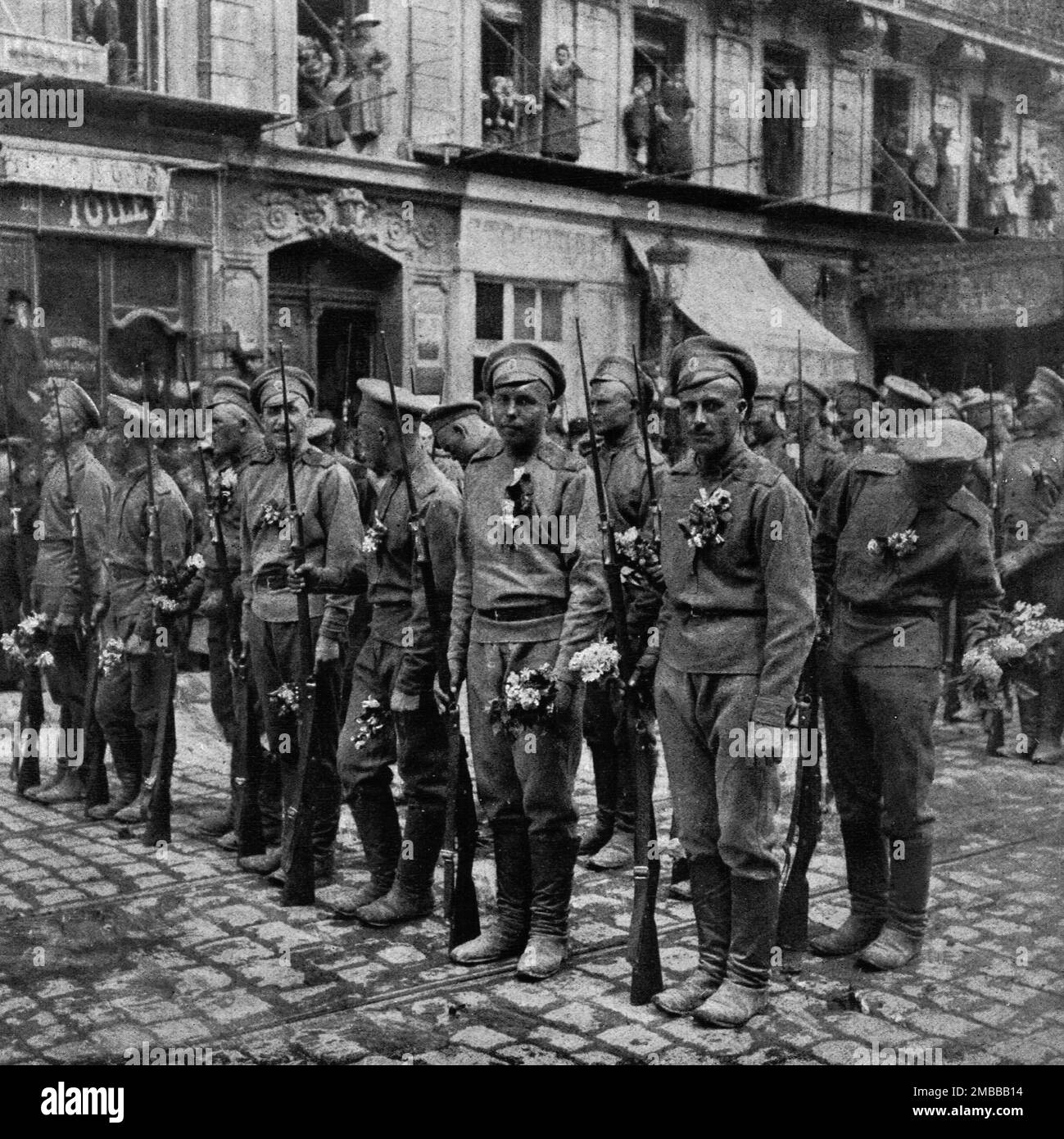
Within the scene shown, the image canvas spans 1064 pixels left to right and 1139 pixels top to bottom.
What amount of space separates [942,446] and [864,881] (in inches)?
74.6

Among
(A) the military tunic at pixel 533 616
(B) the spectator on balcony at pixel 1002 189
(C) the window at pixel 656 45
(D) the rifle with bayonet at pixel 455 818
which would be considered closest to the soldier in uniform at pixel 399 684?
(D) the rifle with bayonet at pixel 455 818

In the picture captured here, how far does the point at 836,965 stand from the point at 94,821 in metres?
4.50

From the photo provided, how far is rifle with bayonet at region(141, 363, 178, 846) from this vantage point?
7809 mm

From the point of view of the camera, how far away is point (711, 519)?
5.34 metres

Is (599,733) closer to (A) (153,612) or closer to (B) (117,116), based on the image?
(A) (153,612)

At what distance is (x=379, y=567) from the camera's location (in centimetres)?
671

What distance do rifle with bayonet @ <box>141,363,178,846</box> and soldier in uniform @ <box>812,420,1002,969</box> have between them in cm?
360

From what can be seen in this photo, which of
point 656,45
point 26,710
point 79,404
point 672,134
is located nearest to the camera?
point 26,710

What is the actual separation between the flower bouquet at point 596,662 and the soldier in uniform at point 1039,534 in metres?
5.26

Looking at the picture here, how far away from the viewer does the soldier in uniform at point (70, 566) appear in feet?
29.4

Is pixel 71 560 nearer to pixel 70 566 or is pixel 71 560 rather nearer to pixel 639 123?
pixel 70 566

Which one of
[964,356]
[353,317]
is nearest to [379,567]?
[353,317]

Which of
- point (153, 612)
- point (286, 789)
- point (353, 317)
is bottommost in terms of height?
point (286, 789)

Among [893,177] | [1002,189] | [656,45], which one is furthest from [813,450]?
[1002,189]
